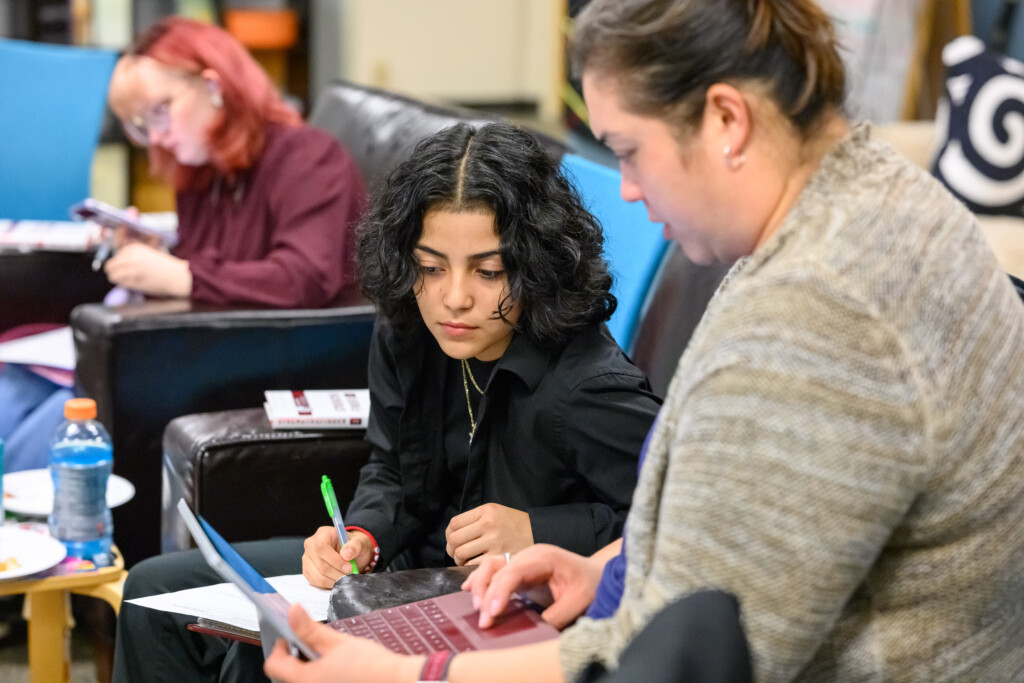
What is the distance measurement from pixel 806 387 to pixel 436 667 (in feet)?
1.27

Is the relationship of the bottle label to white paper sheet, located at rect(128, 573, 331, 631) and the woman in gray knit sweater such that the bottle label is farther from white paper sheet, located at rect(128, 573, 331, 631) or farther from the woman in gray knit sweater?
the woman in gray knit sweater

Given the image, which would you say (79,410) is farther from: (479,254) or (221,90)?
(221,90)

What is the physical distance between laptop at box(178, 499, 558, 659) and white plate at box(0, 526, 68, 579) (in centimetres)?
61

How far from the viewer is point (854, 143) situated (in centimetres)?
89

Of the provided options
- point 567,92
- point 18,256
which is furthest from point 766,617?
point 567,92

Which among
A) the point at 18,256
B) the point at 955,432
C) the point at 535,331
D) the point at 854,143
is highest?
the point at 854,143

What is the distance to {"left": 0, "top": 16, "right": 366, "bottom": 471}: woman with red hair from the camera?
89.4 inches

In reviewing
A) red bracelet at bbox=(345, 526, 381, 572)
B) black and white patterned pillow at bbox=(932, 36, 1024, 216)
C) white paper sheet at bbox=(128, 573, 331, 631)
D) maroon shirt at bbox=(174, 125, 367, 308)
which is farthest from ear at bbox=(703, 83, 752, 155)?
black and white patterned pillow at bbox=(932, 36, 1024, 216)

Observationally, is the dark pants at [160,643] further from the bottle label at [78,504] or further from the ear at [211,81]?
the ear at [211,81]

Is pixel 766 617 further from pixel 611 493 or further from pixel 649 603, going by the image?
pixel 611 493

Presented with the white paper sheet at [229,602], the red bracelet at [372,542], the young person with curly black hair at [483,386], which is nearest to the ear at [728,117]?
the young person with curly black hair at [483,386]

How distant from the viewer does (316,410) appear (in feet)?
6.02

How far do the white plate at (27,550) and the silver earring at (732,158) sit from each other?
116 cm

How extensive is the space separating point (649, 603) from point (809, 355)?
0.21 m
